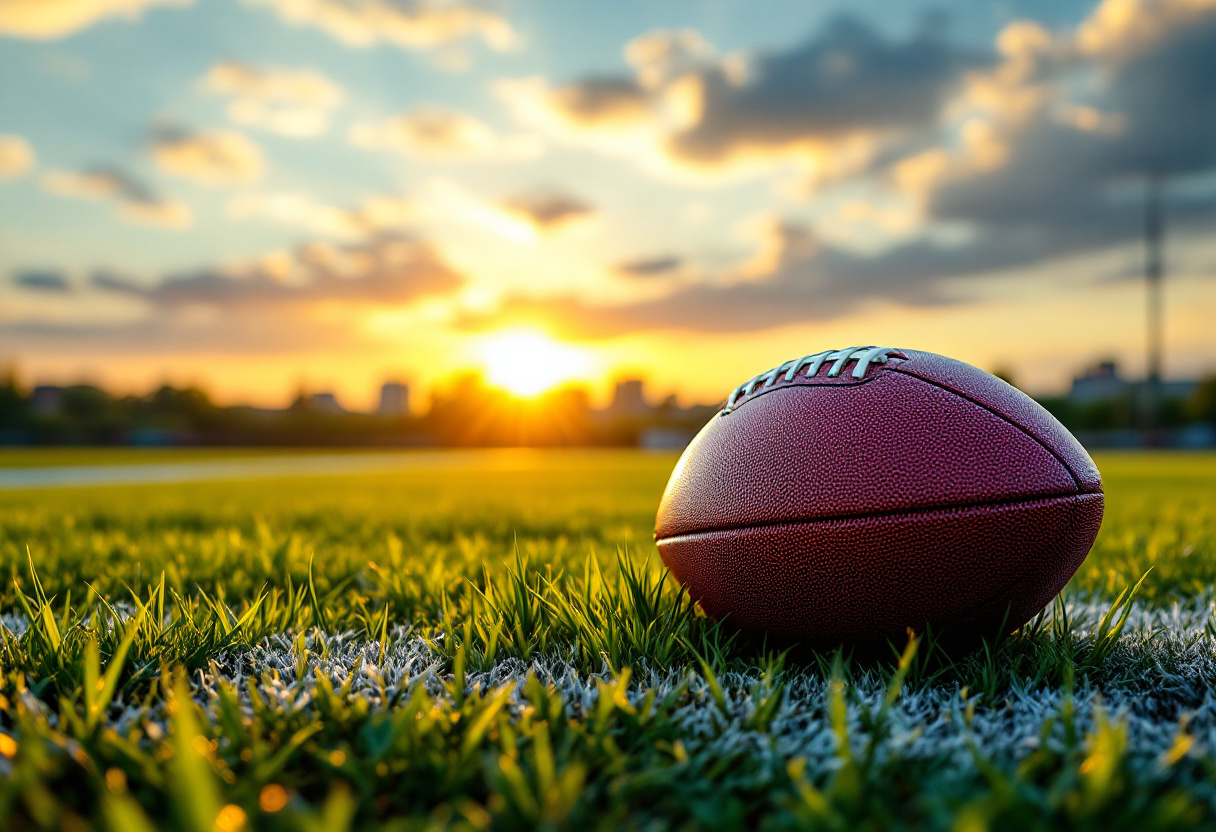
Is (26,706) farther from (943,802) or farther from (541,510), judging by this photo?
(541,510)

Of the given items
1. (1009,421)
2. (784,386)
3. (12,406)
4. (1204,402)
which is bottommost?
(1204,402)

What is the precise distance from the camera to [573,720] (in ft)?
5.39

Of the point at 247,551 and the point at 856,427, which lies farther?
the point at 247,551

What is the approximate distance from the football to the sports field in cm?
14

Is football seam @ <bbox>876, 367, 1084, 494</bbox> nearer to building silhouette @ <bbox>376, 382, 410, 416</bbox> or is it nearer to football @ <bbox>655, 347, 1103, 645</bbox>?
football @ <bbox>655, 347, 1103, 645</bbox>

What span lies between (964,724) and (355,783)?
122cm

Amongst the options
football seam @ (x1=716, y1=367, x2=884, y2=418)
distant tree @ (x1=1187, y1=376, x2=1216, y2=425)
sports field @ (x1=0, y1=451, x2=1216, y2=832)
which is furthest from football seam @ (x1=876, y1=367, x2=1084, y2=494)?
distant tree @ (x1=1187, y1=376, x2=1216, y2=425)

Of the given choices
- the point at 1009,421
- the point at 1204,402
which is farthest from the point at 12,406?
the point at 1204,402

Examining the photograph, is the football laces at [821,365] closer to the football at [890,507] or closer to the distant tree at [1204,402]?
the football at [890,507]

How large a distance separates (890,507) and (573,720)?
953 mm

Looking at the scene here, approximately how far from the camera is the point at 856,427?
6.70 ft

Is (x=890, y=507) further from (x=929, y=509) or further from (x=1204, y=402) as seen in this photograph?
(x=1204, y=402)

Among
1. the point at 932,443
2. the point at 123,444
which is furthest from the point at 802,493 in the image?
the point at 123,444

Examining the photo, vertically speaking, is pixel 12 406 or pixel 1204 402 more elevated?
pixel 12 406
